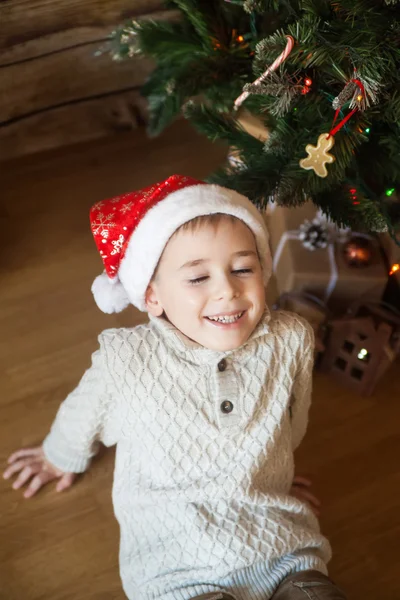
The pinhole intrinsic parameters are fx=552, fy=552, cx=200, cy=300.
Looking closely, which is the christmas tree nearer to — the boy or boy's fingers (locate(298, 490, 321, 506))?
the boy

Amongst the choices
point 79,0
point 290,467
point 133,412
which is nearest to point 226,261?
point 133,412

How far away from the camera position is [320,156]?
92 cm

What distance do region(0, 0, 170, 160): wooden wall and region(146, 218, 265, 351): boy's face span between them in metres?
1.01

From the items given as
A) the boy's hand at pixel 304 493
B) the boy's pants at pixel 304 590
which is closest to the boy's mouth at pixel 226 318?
the boy's pants at pixel 304 590

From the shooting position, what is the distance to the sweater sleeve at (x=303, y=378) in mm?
973

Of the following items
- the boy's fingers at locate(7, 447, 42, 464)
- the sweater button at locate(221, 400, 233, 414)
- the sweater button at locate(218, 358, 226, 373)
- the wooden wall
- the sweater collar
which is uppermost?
the wooden wall

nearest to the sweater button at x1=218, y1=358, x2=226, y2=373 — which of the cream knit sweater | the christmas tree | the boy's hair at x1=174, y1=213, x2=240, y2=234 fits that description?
the cream knit sweater

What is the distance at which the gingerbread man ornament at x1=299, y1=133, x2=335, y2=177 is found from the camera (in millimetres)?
905

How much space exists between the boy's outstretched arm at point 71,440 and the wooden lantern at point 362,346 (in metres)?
0.61

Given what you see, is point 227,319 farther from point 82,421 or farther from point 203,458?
point 82,421

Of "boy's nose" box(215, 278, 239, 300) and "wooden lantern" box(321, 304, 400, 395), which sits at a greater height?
"boy's nose" box(215, 278, 239, 300)

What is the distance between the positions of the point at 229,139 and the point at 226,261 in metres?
0.44

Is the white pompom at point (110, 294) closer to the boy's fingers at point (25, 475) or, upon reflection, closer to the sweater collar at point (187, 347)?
the sweater collar at point (187, 347)

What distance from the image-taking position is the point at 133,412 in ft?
3.03
